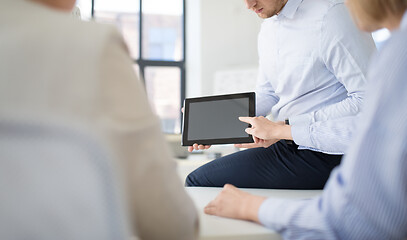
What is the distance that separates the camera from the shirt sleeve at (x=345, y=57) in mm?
1438

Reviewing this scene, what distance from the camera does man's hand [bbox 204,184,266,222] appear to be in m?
0.87

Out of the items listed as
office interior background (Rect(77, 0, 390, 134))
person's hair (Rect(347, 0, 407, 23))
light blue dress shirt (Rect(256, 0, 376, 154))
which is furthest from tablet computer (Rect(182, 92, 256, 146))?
office interior background (Rect(77, 0, 390, 134))

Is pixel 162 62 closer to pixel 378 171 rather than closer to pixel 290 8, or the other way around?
pixel 290 8

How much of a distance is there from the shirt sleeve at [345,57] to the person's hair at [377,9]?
0.68m

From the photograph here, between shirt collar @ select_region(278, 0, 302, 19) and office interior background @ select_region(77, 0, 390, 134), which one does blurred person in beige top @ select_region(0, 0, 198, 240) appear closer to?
shirt collar @ select_region(278, 0, 302, 19)

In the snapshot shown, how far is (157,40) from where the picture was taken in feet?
16.0

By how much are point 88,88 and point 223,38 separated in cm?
401

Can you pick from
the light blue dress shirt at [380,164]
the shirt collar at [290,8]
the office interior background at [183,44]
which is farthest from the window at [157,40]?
the light blue dress shirt at [380,164]

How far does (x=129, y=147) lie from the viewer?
21.0 inches

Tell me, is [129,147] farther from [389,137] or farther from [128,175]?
[389,137]

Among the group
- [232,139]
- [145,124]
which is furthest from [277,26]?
[145,124]

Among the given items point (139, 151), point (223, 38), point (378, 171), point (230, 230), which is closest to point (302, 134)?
point (230, 230)

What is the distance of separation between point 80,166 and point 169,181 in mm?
139

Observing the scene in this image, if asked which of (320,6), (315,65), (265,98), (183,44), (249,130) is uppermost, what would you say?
(183,44)
